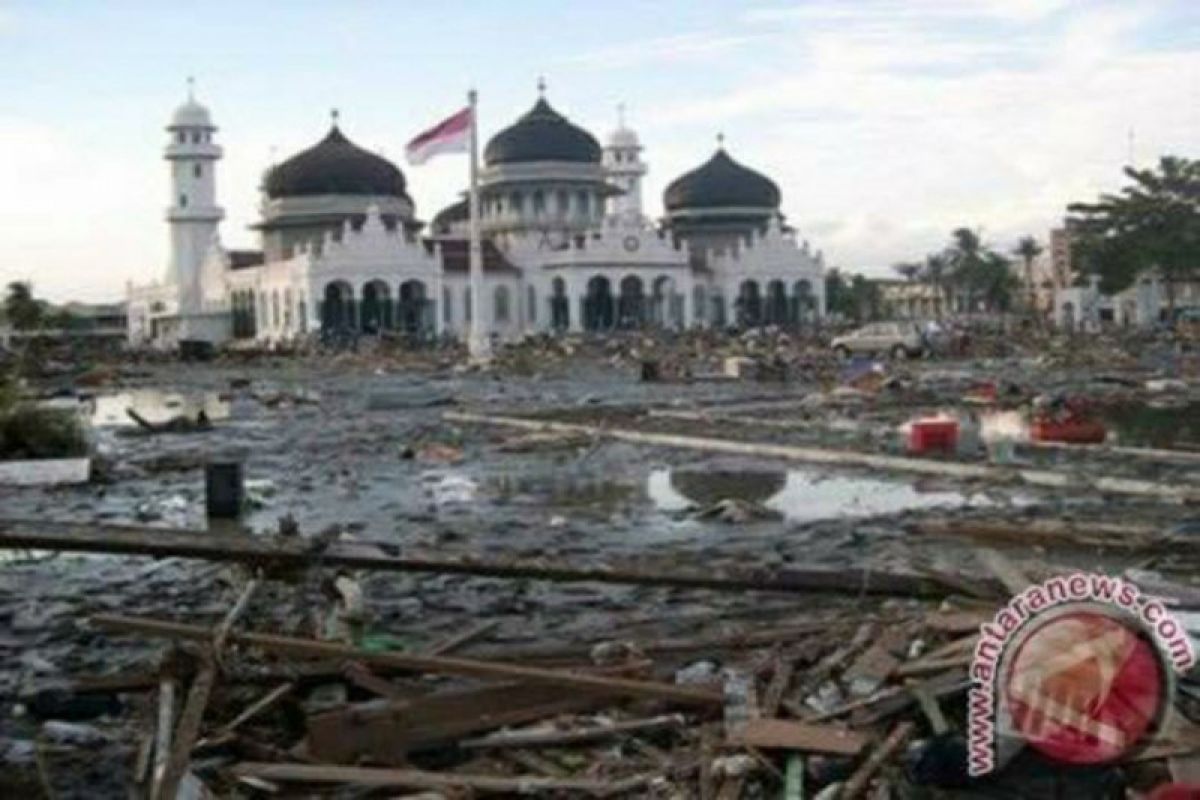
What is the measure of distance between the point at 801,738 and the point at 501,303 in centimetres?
8902

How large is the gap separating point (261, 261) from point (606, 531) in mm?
88535

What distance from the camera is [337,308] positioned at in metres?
88.9

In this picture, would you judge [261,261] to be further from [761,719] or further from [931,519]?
[761,719]

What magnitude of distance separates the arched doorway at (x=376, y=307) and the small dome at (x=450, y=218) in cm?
1737

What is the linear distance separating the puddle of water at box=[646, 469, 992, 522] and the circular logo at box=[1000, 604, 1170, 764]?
993 centimetres

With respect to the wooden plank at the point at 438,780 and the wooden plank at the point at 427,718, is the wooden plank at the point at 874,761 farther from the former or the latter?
the wooden plank at the point at 427,718

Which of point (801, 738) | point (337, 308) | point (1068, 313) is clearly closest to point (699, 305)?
point (1068, 313)

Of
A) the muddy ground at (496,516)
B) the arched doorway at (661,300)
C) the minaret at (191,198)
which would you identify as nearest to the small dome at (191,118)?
the minaret at (191,198)

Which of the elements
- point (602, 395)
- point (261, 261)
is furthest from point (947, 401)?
point (261, 261)

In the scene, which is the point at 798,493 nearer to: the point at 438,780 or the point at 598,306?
the point at 438,780

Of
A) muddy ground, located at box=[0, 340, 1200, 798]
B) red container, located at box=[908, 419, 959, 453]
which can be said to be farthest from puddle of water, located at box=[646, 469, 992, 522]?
red container, located at box=[908, 419, 959, 453]

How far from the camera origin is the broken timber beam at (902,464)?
16.1 metres

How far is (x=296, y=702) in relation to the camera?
751 centimetres

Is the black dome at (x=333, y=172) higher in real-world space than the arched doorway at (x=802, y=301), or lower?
higher
